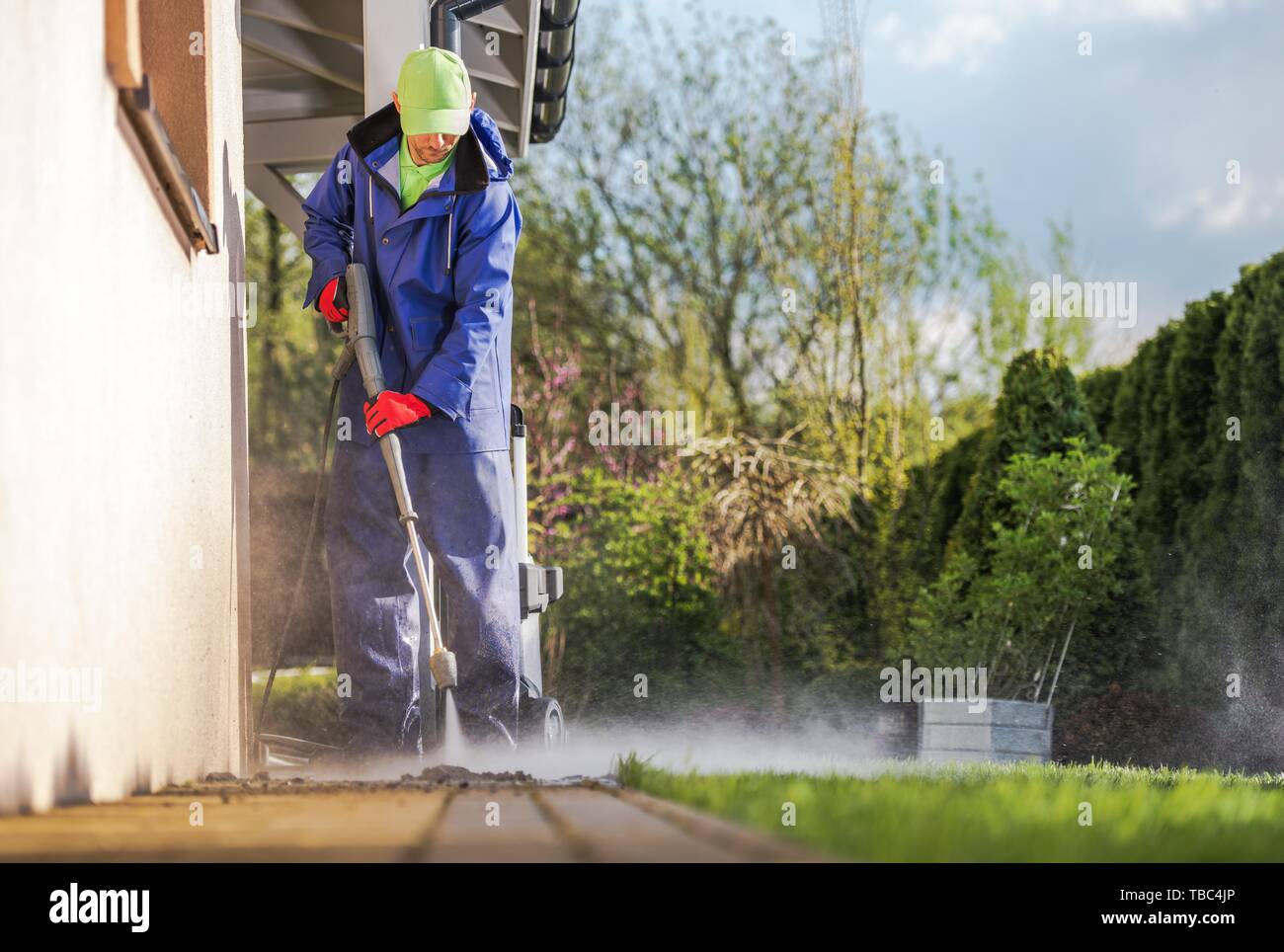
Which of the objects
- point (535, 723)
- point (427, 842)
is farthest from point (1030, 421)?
point (427, 842)

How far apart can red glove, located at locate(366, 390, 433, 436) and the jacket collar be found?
0.63 m

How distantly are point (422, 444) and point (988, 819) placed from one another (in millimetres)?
2259

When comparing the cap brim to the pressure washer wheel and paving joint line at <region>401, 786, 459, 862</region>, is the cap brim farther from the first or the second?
paving joint line at <region>401, 786, 459, 862</region>

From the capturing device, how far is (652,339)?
474 inches

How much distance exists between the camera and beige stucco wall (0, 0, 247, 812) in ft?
6.10

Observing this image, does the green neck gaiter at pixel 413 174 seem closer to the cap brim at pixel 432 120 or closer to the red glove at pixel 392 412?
the cap brim at pixel 432 120

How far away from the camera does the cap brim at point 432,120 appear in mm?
3783

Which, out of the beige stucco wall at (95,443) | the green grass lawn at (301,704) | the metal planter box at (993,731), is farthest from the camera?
the green grass lawn at (301,704)

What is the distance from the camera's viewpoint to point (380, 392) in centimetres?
372

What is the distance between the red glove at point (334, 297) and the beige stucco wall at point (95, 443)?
1.06ft

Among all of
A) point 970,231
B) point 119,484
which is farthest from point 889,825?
point 970,231

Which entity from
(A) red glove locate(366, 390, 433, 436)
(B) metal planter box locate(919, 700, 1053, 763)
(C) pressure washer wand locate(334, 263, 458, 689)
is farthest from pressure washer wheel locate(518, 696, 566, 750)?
(B) metal planter box locate(919, 700, 1053, 763)

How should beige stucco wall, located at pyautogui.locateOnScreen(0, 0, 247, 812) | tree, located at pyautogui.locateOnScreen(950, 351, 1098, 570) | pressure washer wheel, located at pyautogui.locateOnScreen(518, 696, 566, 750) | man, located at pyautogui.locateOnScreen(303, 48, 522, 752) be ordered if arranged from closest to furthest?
beige stucco wall, located at pyautogui.locateOnScreen(0, 0, 247, 812)
man, located at pyautogui.locateOnScreen(303, 48, 522, 752)
pressure washer wheel, located at pyautogui.locateOnScreen(518, 696, 566, 750)
tree, located at pyautogui.locateOnScreen(950, 351, 1098, 570)

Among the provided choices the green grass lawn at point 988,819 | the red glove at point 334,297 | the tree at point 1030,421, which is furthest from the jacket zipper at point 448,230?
the tree at point 1030,421
